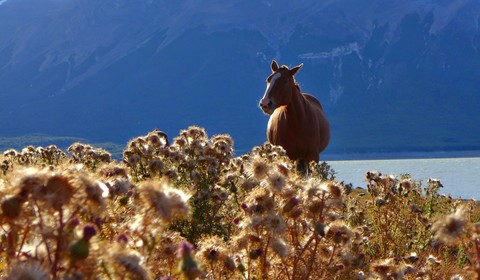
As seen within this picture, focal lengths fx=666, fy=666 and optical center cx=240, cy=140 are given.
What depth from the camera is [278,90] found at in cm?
1289

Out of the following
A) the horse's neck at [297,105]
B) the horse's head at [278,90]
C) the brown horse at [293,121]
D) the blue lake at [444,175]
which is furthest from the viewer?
the blue lake at [444,175]

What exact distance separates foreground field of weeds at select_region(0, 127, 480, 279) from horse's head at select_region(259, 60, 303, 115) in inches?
192

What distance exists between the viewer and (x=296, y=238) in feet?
12.6

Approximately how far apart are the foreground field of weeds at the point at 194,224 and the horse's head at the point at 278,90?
4865 millimetres

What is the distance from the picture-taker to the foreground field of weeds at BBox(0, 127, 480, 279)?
2156mm

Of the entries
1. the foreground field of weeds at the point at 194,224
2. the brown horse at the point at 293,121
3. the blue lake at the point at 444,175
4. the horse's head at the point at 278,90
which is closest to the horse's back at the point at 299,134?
the brown horse at the point at 293,121

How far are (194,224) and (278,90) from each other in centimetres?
623

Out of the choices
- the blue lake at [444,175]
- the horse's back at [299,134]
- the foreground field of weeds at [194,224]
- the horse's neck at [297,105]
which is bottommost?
the foreground field of weeds at [194,224]

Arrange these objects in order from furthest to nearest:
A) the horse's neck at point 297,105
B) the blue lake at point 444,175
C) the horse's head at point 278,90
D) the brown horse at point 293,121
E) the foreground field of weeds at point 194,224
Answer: the blue lake at point 444,175 < the horse's neck at point 297,105 < the brown horse at point 293,121 < the horse's head at point 278,90 < the foreground field of weeds at point 194,224

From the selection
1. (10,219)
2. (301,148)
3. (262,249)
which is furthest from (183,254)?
(301,148)

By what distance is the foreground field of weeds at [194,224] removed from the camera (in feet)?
7.07

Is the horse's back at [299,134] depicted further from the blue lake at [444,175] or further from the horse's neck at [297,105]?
the blue lake at [444,175]

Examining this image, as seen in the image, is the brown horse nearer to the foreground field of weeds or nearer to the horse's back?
the horse's back

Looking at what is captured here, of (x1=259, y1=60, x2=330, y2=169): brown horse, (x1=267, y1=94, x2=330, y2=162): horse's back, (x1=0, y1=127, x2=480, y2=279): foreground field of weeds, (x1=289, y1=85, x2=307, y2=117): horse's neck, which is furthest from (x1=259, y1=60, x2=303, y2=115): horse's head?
(x1=0, y1=127, x2=480, y2=279): foreground field of weeds
